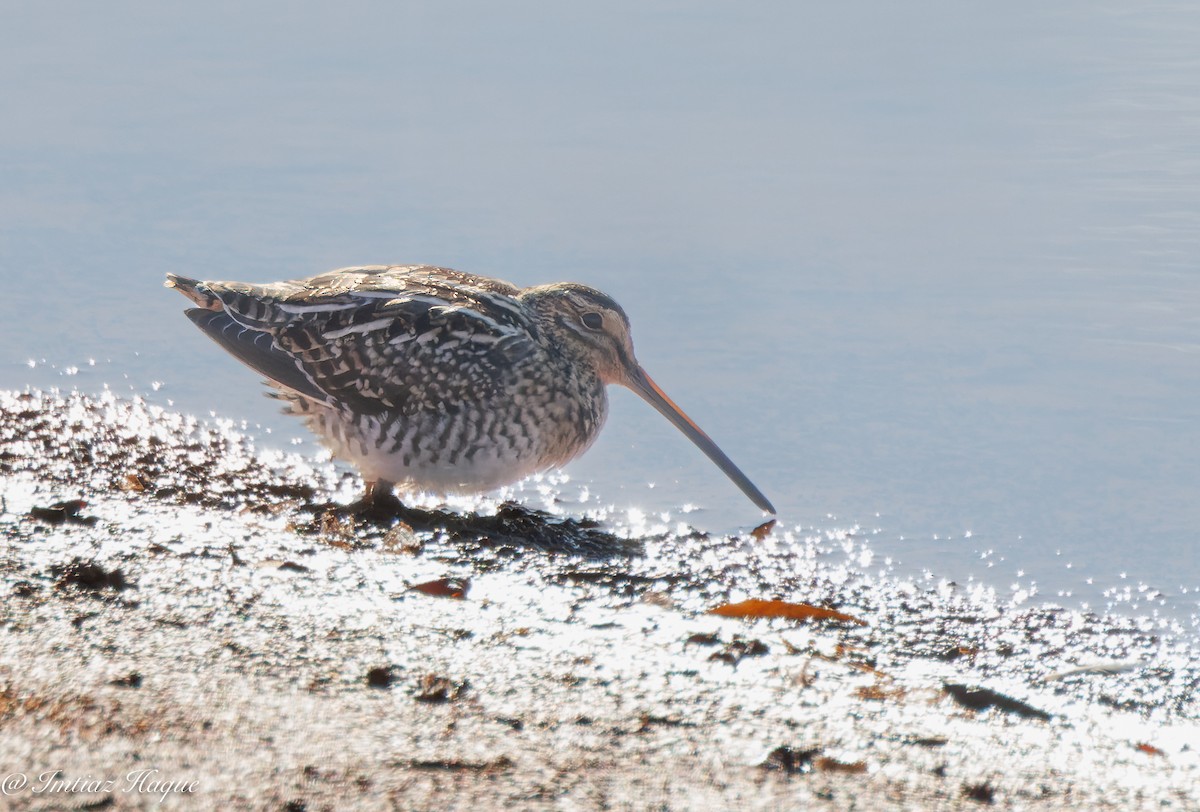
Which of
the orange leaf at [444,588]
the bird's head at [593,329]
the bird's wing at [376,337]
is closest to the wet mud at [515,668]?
the orange leaf at [444,588]

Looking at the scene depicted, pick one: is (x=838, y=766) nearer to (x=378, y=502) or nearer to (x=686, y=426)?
(x=378, y=502)

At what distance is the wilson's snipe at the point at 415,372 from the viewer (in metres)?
4.93

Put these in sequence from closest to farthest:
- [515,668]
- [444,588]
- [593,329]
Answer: [515,668] < [444,588] < [593,329]

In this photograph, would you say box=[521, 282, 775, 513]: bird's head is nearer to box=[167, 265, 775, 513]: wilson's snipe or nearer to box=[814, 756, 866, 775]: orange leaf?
box=[167, 265, 775, 513]: wilson's snipe

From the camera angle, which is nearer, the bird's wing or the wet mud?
the wet mud

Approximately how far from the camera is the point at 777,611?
13.5ft

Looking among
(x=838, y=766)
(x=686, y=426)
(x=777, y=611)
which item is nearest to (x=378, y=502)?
(x=686, y=426)

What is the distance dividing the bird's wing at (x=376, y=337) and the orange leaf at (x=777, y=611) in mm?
1344

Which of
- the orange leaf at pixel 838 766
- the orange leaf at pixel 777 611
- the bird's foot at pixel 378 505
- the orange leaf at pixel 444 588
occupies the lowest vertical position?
the orange leaf at pixel 838 766

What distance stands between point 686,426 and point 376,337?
127cm

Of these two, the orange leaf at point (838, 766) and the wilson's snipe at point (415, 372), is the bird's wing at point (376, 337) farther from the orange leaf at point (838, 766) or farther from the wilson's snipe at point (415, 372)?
the orange leaf at point (838, 766)

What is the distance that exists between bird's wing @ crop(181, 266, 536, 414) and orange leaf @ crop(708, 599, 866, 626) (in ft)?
4.41

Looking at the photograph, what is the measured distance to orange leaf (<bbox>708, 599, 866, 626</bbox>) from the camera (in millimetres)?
4062

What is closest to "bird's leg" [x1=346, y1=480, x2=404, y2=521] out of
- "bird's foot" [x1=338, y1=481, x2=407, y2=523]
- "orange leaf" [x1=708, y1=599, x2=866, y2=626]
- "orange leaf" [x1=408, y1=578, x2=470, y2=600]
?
"bird's foot" [x1=338, y1=481, x2=407, y2=523]
